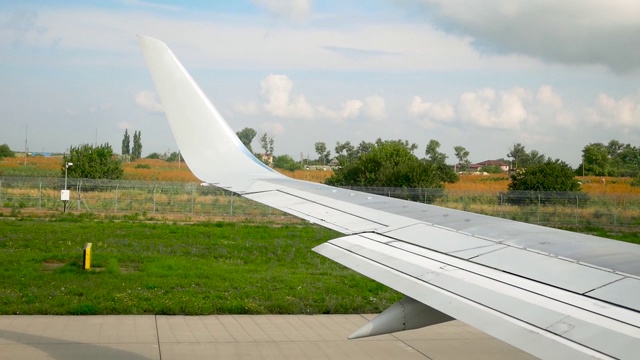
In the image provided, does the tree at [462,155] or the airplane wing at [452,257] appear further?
the tree at [462,155]

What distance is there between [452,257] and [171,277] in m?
9.80

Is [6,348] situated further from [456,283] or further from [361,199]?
[456,283]

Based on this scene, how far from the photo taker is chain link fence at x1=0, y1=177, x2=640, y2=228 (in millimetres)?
28203

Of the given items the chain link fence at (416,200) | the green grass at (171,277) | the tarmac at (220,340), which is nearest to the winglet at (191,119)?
the tarmac at (220,340)

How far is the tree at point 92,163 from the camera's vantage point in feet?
130

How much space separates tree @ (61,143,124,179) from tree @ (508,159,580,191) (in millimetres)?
21320

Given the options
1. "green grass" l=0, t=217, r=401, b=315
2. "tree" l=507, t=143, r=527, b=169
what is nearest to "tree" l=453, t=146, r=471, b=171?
"tree" l=507, t=143, r=527, b=169

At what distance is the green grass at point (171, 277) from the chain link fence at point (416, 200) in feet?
33.5

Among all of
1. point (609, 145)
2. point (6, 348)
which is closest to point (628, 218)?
point (6, 348)

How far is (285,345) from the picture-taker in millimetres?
8391

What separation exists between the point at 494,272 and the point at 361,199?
5.44ft

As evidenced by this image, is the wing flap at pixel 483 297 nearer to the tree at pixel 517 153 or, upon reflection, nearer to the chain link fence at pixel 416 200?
the chain link fence at pixel 416 200

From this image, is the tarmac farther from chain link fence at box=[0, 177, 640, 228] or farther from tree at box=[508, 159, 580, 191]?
tree at box=[508, 159, 580, 191]

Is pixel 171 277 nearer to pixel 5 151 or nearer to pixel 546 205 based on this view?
pixel 546 205
